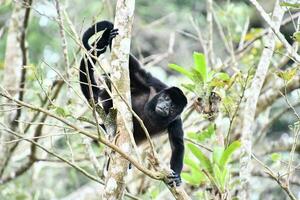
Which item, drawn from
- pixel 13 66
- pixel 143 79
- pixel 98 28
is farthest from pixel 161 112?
pixel 13 66

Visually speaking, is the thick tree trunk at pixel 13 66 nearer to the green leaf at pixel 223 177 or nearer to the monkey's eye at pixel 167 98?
the monkey's eye at pixel 167 98

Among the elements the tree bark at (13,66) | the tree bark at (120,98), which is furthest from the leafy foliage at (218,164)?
the tree bark at (13,66)

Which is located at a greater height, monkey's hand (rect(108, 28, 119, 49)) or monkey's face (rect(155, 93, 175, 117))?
monkey's hand (rect(108, 28, 119, 49))

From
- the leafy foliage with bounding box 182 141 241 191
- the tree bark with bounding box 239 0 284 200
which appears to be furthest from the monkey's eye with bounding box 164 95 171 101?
Answer: the leafy foliage with bounding box 182 141 241 191

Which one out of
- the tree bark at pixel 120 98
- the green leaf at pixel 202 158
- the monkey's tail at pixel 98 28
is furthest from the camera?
the monkey's tail at pixel 98 28

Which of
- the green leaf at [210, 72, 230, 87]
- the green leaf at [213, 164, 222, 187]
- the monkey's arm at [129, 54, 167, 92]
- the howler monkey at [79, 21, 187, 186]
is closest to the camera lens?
the green leaf at [213, 164, 222, 187]

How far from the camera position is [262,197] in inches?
300

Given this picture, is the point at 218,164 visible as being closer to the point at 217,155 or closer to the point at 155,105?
the point at 217,155

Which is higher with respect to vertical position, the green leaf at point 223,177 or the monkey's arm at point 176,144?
the green leaf at point 223,177

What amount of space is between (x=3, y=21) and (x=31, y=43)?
1.77 m

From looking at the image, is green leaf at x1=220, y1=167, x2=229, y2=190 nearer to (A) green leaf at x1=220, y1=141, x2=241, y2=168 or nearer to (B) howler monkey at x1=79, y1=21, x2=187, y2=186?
(A) green leaf at x1=220, y1=141, x2=241, y2=168

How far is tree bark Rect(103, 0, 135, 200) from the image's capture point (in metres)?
2.95

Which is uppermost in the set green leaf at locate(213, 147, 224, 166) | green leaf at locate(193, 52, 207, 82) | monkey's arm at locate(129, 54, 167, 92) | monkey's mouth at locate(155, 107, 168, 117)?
green leaf at locate(193, 52, 207, 82)

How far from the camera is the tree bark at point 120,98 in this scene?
2.95m
